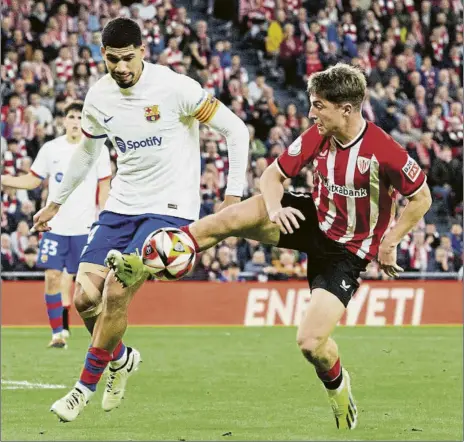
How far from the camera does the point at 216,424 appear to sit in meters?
7.55

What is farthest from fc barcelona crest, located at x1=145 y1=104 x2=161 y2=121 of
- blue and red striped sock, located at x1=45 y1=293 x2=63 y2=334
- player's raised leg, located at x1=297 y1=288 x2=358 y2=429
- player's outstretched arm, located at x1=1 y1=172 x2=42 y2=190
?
blue and red striped sock, located at x1=45 y1=293 x2=63 y2=334

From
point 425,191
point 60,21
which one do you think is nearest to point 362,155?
point 425,191

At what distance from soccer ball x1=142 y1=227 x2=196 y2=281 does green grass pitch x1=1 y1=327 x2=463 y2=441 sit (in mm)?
992

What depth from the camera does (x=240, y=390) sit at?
31.0ft

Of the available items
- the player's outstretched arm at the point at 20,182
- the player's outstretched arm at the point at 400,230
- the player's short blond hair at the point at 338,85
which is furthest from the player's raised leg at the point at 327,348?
the player's outstretched arm at the point at 20,182

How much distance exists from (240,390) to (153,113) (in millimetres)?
2854

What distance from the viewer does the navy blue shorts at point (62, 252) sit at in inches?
506

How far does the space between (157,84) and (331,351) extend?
2064 mm

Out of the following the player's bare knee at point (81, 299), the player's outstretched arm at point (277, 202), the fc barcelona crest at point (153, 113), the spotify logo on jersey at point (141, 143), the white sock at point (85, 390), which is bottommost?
the white sock at point (85, 390)

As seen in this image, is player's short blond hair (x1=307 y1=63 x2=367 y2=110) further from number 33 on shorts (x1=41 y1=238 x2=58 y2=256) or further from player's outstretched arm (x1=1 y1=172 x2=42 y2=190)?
number 33 on shorts (x1=41 y1=238 x2=58 y2=256)

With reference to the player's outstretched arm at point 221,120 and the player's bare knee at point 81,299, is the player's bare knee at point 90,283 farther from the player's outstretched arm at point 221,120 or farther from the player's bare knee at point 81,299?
the player's outstretched arm at point 221,120

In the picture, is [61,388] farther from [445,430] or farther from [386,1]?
[386,1]

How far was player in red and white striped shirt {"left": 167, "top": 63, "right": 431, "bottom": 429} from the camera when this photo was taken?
280 inches

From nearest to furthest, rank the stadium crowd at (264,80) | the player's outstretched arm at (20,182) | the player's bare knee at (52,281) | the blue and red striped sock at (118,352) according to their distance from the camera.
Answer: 1. the blue and red striped sock at (118,352)
2. the player's outstretched arm at (20,182)
3. the player's bare knee at (52,281)
4. the stadium crowd at (264,80)
